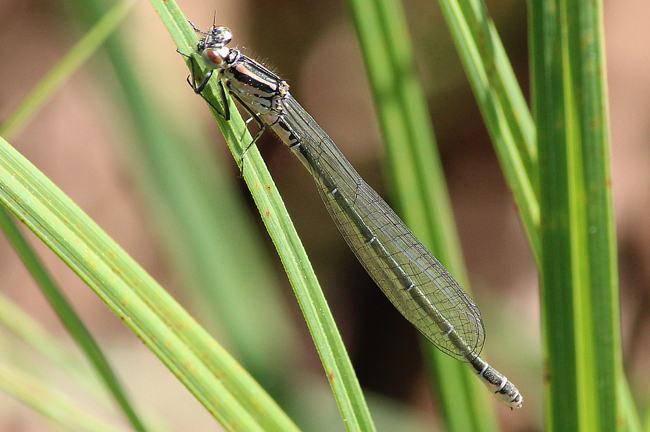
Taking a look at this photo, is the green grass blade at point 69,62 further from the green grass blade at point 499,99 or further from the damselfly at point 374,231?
the green grass blade at point 499,99

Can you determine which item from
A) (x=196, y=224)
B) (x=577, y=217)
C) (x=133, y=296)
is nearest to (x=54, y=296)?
(x=133, y=296)

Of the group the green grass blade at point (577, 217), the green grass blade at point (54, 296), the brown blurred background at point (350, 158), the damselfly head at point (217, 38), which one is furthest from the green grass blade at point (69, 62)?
the brown blurred background at point (350, 158)

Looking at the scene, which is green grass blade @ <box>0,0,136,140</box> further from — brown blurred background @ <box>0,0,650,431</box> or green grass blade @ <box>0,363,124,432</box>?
brown blurred background @ <box>0,0,650,431</box>

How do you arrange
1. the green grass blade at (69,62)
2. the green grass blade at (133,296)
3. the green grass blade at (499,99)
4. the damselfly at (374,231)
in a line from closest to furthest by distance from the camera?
1. the green grass blade at (133,296)
2. the green grass blade at (499,99)
3. the green grass blade at (69,62)
4. the damselfly at (374,231)

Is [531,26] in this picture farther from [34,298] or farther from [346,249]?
[34,298]

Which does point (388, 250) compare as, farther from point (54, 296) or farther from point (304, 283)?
point (54, 296)

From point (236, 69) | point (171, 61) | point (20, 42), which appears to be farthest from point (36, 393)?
point (20, 42)
